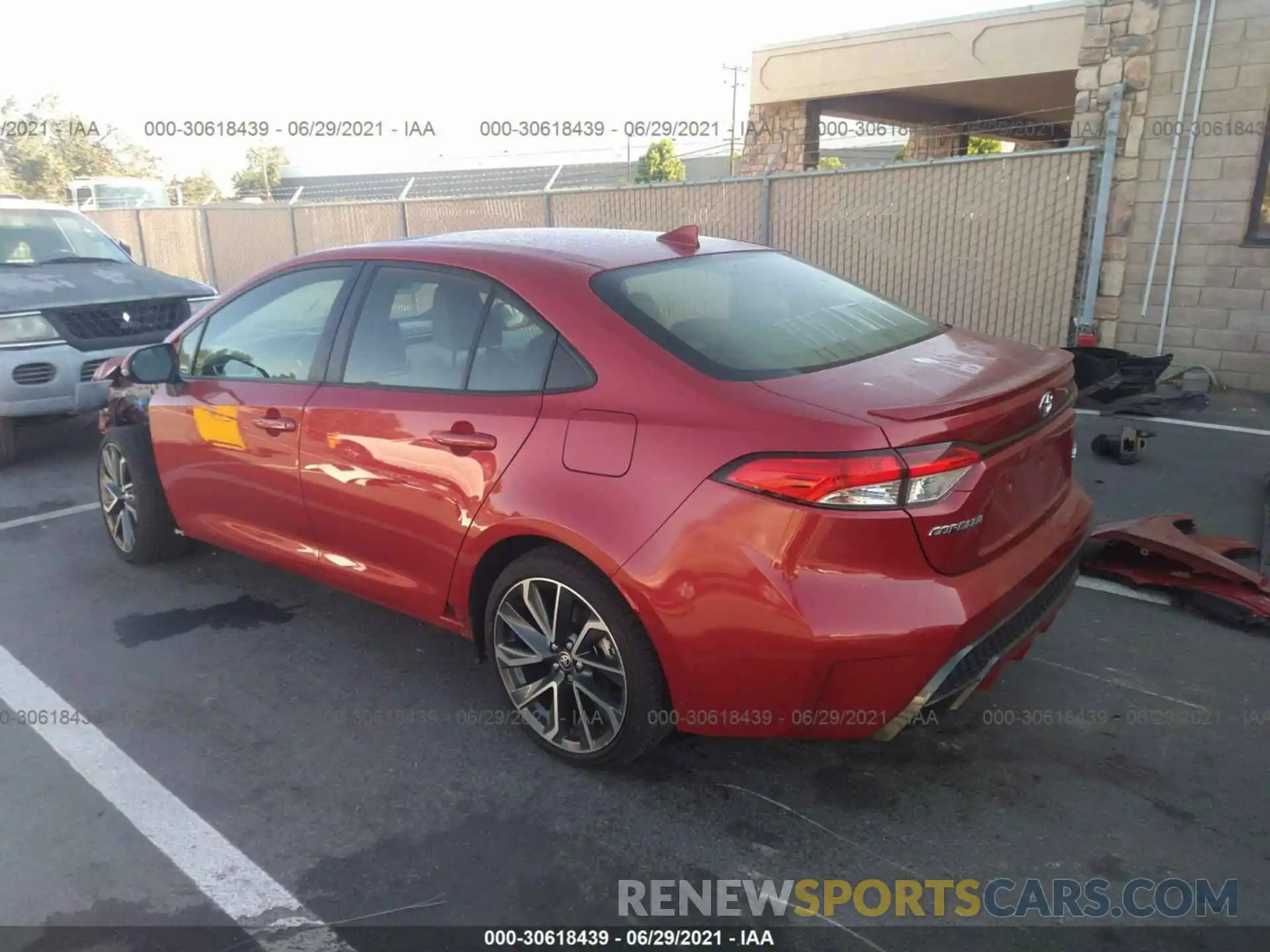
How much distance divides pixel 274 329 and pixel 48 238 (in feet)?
17.5

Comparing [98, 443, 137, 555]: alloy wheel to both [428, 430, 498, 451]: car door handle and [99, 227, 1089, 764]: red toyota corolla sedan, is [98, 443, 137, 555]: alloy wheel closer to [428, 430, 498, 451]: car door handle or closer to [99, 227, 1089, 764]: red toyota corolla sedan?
[99, 227, 1089, 764]: red toyota corolla sedan

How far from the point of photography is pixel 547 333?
304 centimetres

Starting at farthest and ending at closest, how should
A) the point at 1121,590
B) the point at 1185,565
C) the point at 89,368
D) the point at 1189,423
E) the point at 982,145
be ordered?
the point at 982,145
the point at 1189,423
the point at 89,368
the point at 1121,590
the point at 1185,565

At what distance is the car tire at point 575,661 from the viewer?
2.80m

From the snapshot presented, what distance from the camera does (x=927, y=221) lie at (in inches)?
399

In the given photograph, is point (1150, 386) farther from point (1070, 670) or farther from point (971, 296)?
point (1070, 670)

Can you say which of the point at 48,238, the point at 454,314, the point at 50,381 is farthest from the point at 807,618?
the point at 48,238

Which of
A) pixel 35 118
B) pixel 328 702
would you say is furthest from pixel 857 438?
pixel 35 118

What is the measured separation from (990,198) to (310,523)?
8183 mm

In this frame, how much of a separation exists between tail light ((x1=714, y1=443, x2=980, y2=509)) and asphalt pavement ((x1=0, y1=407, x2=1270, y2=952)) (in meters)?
1.02

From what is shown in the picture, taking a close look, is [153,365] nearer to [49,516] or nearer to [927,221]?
[49,516]

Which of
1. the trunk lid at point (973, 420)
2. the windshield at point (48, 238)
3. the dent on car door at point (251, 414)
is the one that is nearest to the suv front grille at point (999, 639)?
the trunk lid at point (973, 420)

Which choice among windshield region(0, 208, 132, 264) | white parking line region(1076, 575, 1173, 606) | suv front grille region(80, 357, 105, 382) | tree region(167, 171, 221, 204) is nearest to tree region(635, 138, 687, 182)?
tree region(167, 171, 221, 204)

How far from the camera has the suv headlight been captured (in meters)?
6.52
